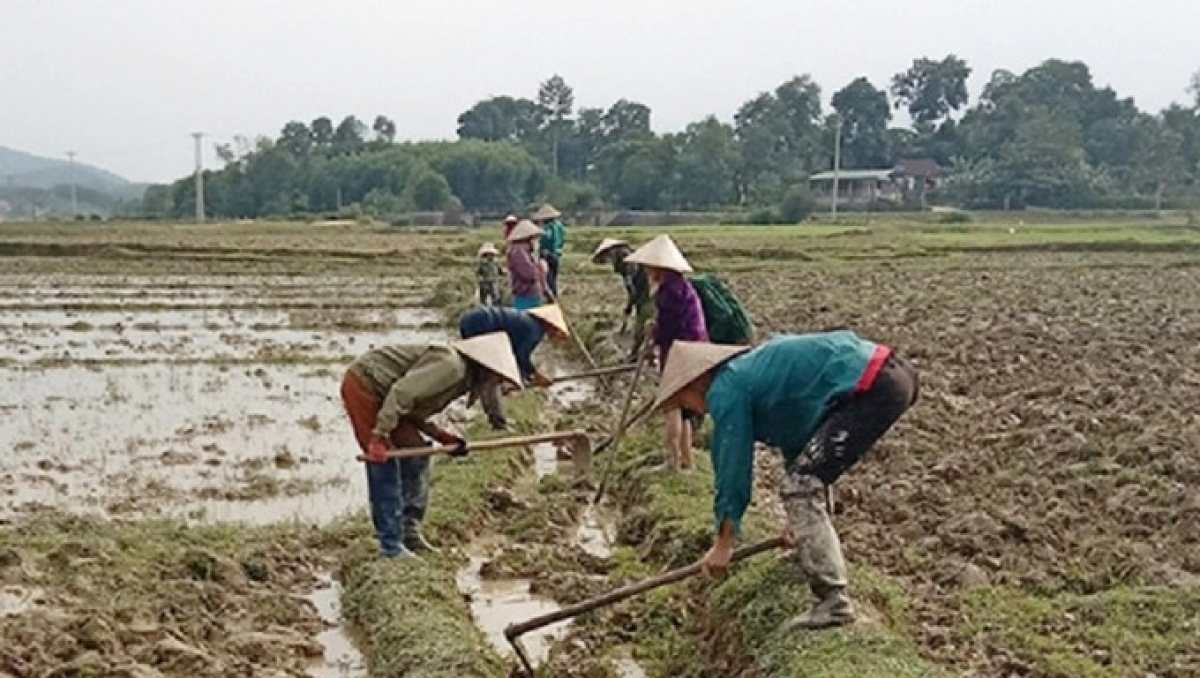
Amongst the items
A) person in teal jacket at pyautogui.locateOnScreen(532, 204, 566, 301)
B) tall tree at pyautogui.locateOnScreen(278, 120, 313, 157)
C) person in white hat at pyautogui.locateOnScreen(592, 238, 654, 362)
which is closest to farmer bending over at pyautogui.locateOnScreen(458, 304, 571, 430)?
person in white hat at pyautogui.locateOnScreen(592, 238, 654, 362)

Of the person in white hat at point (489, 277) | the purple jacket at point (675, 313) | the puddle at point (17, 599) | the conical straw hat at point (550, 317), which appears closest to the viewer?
the puddle at point (17, 599)

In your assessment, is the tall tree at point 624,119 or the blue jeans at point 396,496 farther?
the tall tree at point 624,119

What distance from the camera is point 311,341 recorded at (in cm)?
1636

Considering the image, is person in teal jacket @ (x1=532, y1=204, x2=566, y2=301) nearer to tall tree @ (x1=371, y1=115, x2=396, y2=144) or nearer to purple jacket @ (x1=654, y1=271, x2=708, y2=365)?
purple jacket @ (x1=654, y1=271, x2=708, y2=365)

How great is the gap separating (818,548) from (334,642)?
2478 millimetres

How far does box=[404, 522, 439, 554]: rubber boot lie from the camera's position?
271 inches

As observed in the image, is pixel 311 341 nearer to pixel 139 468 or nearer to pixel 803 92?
pixel 139 468

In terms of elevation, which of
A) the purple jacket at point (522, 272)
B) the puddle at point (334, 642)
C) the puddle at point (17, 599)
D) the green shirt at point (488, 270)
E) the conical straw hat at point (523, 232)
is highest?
the conical straw hat at point (523, 232)

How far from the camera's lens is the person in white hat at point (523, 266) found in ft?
39.5

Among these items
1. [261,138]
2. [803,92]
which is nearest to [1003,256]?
[803,92]

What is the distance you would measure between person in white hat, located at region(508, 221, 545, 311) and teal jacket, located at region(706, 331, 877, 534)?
24.2 feet

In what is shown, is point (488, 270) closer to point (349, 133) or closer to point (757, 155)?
point (757, 155)

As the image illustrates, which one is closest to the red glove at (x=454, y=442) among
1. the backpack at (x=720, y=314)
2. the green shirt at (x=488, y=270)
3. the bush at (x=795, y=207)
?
the backpack at (x=720, y=314)

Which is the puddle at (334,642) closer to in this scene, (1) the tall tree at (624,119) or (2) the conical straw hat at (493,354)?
(2) the conical straw hat at (493,354)
